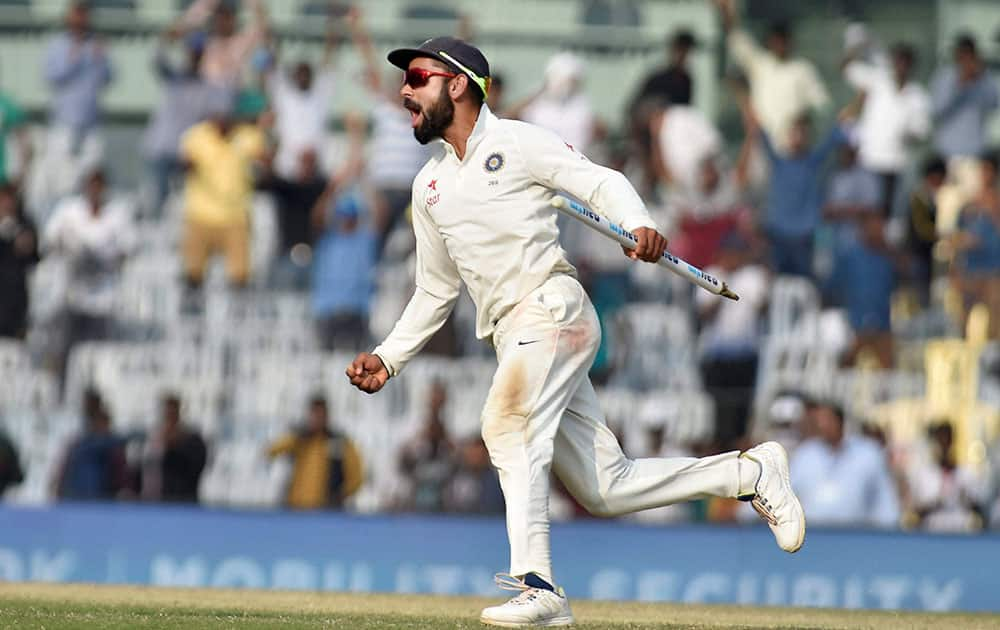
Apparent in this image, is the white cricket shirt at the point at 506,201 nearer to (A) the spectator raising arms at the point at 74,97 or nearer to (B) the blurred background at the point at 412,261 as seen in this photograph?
(B) the blurred background at the point at 412,261

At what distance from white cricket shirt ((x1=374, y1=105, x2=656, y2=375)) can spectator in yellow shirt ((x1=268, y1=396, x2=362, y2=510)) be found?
5.90 metres

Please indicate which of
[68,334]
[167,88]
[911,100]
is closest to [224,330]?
[68,334]

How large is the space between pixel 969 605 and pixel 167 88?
717cm

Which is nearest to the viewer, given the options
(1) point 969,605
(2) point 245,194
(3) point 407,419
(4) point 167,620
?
(4) point 167,620

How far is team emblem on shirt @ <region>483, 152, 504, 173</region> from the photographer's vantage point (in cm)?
679

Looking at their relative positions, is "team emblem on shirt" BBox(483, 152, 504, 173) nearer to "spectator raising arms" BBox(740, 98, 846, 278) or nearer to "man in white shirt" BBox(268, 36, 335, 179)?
"spectator raising arms" BBox(740, 98, 846, 278)

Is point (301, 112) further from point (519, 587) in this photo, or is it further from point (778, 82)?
point (519, 587)

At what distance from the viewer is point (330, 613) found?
24.2 feet

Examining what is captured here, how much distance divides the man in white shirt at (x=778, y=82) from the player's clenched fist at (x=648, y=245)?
8350 mm

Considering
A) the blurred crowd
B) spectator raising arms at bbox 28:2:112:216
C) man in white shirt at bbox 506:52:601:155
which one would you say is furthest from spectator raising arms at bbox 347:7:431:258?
spectator raising arms at bbox 28:2:112:216

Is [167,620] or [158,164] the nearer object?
[167,620]

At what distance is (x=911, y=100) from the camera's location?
1471cm

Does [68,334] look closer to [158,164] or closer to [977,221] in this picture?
[158,164]

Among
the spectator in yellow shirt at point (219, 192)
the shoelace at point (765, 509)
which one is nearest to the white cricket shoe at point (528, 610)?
the shoelace at point (765, 509)
